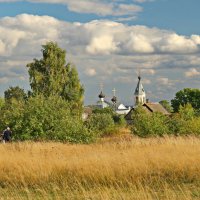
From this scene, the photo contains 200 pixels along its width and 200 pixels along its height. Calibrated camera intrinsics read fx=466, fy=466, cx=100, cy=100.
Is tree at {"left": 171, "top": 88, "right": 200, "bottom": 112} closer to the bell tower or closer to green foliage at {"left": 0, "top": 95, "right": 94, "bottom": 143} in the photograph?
the bell tower

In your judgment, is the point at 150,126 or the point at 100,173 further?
the point at 150,126

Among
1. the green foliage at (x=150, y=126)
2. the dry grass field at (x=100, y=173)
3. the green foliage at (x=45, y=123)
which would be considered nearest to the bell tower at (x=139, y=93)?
the green foliage at (x=150, y=126)

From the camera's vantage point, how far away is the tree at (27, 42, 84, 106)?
5331 cm

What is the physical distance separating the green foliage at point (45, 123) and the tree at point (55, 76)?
25.8m

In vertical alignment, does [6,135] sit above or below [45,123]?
below

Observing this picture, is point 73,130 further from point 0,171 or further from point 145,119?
point 0,171

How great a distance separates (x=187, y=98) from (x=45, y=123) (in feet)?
275

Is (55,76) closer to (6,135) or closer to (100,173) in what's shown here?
(6,135)

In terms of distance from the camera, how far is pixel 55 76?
5409cm

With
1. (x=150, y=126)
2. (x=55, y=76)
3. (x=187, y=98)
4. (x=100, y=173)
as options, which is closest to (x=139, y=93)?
(x=187, y=98)

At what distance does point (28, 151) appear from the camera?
17578mm

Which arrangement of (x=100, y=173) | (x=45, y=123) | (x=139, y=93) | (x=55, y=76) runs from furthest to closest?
(x=139, y=93), (x=55, y=76), (x=45, y=123), (x=100, y=173)

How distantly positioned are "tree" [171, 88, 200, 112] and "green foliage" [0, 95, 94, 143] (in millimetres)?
79814

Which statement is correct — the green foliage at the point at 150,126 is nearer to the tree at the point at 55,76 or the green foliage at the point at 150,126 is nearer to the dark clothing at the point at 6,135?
the dark clothing at the point at 6,135
